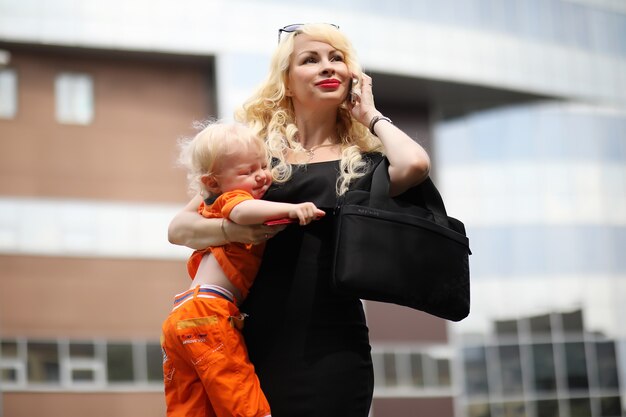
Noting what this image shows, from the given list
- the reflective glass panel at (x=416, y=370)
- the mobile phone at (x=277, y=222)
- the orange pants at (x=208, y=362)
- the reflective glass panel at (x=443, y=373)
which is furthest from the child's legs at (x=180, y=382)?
the reflective glass panel at (x=443, y=373)

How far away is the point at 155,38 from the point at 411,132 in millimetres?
7689

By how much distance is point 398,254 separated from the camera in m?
3.35

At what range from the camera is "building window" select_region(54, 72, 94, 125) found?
26172 millimetres

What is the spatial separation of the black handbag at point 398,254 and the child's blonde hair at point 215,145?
0.39 m

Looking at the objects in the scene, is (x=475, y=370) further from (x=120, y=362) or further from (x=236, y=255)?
(x=236, y=255)

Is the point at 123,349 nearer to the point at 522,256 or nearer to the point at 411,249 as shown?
the point at 522,256

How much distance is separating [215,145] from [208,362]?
0.72 meters

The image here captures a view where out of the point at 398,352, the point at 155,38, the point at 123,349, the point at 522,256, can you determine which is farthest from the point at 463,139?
the point at 123,349

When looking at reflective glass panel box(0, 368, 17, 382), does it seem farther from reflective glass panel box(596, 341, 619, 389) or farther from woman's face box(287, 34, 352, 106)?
woman's face box(287, 34, 352, 106)

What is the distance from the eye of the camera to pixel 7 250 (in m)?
25.0

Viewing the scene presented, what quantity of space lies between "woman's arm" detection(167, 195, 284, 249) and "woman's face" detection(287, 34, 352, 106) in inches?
21.7

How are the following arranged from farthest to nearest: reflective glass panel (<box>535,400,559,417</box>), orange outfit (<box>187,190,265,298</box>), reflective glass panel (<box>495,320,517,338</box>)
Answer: reflective glass panel (<box>495,320,517,338</box>) < reflective glass panel (<box>535,400,559,417</box>) < orange outfit (<box>187,190,265,298</box>)

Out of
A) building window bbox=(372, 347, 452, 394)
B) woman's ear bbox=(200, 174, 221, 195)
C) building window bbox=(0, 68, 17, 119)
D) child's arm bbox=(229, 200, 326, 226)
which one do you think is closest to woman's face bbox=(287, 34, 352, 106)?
woman's ear bbox=(200, 174, 221, 195)

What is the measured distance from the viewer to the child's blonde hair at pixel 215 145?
354 cm
